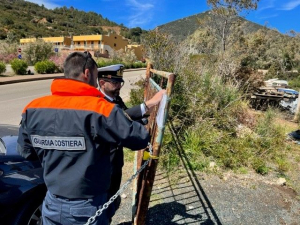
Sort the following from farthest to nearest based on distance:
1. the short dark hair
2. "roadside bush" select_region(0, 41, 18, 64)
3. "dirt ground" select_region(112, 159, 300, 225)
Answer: "roadside bush" select_region(0, 41, 18, 64)
"dirt ground" select_region(112, 159, 300, 225)
the short dark hair

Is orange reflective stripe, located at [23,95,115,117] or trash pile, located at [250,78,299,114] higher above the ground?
orange reflective stripe, located at [23,95,115,117]

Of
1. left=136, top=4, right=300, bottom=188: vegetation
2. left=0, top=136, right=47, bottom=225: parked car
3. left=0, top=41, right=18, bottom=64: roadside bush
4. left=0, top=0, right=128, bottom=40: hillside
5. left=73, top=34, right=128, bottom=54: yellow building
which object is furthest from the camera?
left=0, top=0, right=128, bottom=40: hillside

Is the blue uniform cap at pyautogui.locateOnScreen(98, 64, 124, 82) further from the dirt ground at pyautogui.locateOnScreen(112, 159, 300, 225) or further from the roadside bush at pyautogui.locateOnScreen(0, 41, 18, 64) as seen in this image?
the roadside bush at pyautogui.locateOnScreen(0, 41, 18, 64)

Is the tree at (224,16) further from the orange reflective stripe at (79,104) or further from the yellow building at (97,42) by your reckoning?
the yellow building at (97,42)

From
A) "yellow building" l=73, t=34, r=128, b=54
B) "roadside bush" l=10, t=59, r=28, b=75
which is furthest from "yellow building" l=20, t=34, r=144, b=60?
"roadside bush" l=10, t=59, r=28, b=75

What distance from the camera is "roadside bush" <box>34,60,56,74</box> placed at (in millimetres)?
20156

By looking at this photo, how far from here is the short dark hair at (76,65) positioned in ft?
4.82

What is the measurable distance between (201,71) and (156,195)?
5.26 meters

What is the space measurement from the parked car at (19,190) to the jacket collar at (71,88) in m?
1.34

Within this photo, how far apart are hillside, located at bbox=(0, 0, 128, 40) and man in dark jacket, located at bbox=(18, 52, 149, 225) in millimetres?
51583

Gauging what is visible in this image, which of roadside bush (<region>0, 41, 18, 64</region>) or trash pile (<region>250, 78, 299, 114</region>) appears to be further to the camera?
roadside bush (<region>0, 41, 18, 64</region>)

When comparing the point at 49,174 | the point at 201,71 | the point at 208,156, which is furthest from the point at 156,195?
the point at 201,71

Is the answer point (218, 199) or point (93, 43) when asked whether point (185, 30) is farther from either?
point (93, 43)

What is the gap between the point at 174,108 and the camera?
19.0 ft
